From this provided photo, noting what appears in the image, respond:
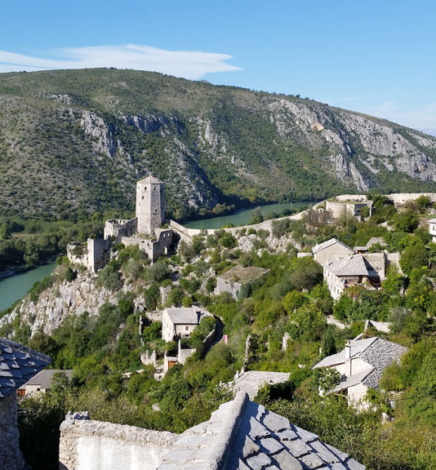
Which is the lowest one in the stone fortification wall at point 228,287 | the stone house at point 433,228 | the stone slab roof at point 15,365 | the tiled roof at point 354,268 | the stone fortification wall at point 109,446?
the stone fortification wall at point 228,287

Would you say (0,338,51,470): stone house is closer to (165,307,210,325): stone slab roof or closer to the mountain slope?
(165,307,210,325): stone slab roof

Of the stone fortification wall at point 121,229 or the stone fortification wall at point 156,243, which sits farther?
the stone fortification wall at point 121,229

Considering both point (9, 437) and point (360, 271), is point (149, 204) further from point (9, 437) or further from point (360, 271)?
point (9, 437)

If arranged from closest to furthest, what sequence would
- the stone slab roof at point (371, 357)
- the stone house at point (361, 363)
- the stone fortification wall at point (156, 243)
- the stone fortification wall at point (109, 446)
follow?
the stone fortification wall at point (109, 446) < the stone house at point (361, 363) < the stone slab roof at point (371, 357) < the stone fortification wall at point (156, 243)

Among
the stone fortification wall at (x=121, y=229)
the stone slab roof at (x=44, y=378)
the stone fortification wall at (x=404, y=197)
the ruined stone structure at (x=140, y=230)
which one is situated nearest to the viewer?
the stone slab roof at (x=44, y=378)

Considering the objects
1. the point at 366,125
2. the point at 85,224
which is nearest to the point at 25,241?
the point at 85,224

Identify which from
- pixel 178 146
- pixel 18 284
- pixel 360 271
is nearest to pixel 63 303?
pixel 18 284

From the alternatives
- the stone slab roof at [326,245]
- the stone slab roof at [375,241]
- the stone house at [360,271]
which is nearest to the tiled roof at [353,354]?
the stone house at [360,271]

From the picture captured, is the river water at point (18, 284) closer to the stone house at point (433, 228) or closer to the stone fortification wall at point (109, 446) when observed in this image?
the stone house at point (433, 228)

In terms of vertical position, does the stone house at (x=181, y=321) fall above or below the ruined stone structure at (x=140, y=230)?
below
